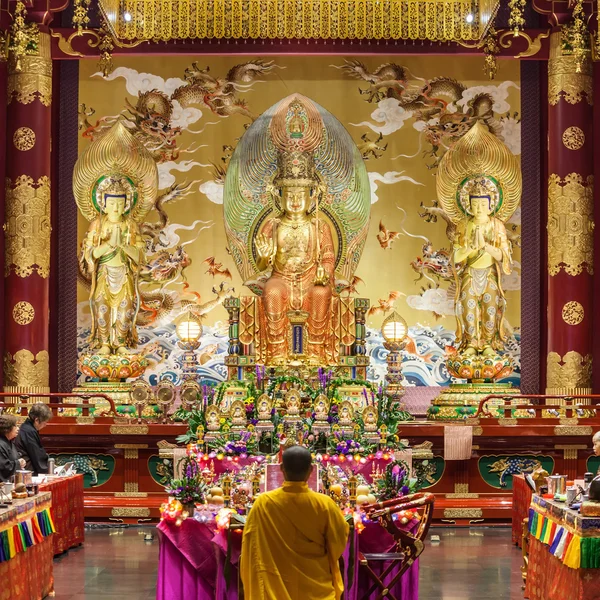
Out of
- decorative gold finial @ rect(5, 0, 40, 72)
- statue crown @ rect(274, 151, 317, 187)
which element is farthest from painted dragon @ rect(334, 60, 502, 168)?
decorative gold finial @ rect(5, 0, 40, 72)

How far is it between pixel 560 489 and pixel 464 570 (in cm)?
131

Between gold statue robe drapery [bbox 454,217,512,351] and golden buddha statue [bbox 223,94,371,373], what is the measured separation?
1087mm

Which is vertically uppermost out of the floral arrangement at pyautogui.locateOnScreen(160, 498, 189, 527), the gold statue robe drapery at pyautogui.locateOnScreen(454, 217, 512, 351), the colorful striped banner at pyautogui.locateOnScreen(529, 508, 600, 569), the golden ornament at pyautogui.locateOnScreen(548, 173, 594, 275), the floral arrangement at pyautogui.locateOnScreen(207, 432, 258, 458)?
the golden ornament at pyautogui.locateOnScreen(548, 173, 594, 275)

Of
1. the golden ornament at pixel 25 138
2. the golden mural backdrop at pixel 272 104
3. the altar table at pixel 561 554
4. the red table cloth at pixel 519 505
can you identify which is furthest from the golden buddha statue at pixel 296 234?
the altar table at pixel 561 554

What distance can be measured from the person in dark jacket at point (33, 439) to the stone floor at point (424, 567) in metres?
0.59

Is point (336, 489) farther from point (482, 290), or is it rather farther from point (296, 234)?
point (482, 290)

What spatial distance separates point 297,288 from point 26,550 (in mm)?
5303

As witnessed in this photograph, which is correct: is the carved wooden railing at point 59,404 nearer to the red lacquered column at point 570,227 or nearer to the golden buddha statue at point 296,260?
the golden buddha statue at point 296,260

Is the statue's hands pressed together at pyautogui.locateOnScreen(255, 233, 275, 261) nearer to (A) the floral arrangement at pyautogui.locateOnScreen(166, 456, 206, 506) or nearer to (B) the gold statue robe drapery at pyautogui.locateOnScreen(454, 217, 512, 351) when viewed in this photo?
(B) the gold statue robe drapery at pyautogui.locateOnScreen(454, 217, 512, 351)

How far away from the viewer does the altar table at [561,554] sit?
5160 mm

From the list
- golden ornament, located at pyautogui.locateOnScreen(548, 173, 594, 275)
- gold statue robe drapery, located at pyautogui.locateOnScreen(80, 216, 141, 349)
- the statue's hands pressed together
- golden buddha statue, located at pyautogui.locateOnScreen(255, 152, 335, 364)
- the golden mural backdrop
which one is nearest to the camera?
golden buddha statue, located at pyautogui.locateOnScreen(255, 152, 335, 364)

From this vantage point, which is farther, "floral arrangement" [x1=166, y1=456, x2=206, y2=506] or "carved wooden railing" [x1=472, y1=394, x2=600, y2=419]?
"carved wooden railing" [x1=472, y1=394, x2=600, y2=419]

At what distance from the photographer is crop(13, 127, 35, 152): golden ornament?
37.3ft

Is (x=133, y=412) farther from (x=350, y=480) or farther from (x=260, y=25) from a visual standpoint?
(x=350, y=480)
